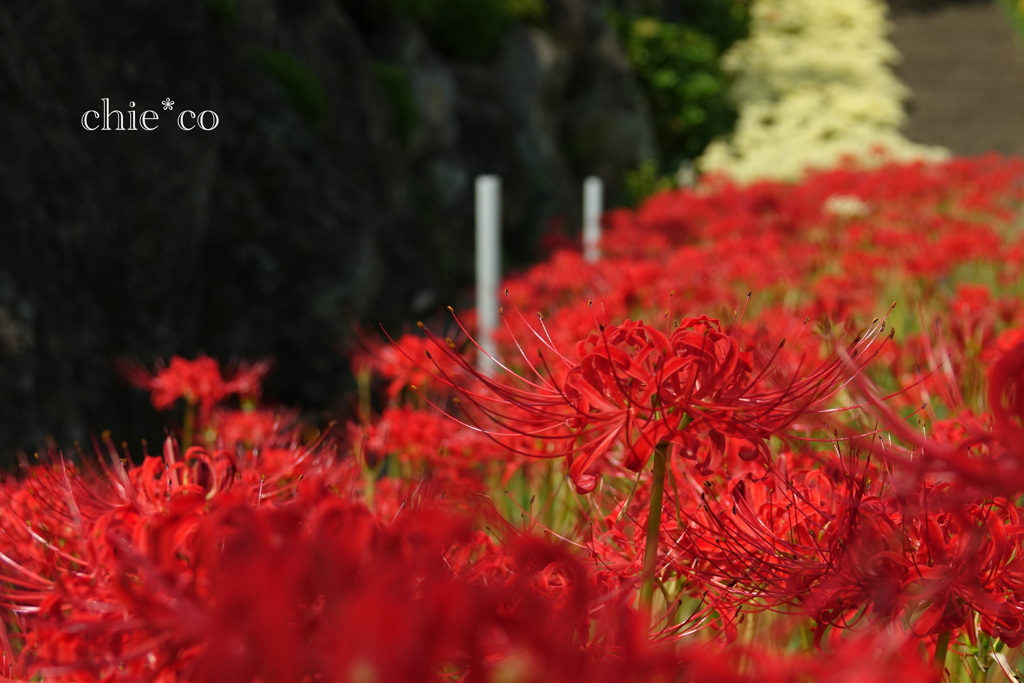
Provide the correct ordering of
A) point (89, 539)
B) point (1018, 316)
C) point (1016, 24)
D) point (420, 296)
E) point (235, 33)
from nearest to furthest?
point (89, 539)
point (1018, 316)
point (235, 33)
point (420, 296)
point (1016, 24)

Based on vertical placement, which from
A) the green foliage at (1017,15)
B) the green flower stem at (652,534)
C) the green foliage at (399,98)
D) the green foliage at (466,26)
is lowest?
the green flower stem at (652,534)

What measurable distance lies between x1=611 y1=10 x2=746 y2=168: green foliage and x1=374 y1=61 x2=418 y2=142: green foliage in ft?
23.1

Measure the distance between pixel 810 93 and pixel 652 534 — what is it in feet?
62.5

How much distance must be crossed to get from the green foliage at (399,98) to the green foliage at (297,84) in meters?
1.66

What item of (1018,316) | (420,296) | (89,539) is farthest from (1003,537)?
(420,296)

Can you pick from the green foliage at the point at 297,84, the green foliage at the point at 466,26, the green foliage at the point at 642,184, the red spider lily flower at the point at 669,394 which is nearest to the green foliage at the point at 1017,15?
the green foliage at the point at 642,184

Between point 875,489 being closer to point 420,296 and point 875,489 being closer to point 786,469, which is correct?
point 786,469

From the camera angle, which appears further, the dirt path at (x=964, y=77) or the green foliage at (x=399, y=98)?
the dirt path at (x=964, y=77)

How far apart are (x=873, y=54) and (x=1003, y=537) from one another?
70.1 ft

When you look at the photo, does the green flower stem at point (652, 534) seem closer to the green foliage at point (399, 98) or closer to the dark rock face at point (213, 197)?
the dark rock face at point (213, 197)

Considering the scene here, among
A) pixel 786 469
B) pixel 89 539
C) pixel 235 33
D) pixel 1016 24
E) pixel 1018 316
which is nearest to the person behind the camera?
pixel 89 539

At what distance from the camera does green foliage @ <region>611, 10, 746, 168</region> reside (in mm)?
14539

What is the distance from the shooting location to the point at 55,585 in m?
0.90

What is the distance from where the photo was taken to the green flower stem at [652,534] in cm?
92
